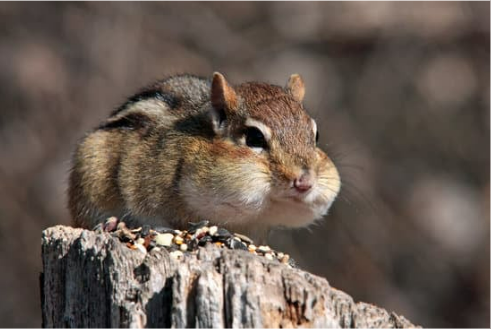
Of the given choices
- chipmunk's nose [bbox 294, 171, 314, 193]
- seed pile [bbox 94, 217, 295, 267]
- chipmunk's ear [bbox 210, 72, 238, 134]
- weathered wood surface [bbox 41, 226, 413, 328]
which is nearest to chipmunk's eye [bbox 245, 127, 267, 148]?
chipmunk's ear [bbox 210, 72, 238, 134]

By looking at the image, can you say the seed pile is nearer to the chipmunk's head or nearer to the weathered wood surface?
the weathered wood surface

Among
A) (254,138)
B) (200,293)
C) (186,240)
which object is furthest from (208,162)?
(200,293)

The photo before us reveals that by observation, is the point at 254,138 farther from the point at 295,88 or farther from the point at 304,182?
the point at 295,88

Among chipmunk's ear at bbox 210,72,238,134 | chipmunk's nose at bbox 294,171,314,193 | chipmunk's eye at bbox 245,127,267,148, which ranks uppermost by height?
chipmunk's ear at bbox 210,72,238,134

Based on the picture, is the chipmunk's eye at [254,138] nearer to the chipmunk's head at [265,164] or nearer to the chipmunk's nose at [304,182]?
the chipmunk's head at [265,164]

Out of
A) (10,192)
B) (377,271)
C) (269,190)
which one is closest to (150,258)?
(269,190)

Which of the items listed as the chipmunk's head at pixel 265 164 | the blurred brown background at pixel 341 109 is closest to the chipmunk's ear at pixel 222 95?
the chipmunk's head at pixel 265 164

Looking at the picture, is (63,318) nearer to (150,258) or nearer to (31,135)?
(150,258)
